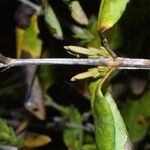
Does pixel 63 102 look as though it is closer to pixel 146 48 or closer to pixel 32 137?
pixel 32 137

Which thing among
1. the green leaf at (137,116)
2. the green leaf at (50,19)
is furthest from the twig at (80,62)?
the green leaf at (137,116)

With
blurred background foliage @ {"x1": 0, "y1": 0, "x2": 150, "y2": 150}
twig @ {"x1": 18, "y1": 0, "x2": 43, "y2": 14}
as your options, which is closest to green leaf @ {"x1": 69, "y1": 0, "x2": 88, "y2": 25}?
blurred background foliage @ {"x1": 0, "y1": 0, "x2": 150, "y2": 150}

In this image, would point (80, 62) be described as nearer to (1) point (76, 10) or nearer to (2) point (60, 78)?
(1) point (76, 10)

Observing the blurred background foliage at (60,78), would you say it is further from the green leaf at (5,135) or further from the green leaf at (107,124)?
the green leaf at (107,124)

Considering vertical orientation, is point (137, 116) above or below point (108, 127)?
below

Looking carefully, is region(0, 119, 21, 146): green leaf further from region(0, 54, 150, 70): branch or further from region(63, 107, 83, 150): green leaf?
region(0, 54, 150, 70): branch

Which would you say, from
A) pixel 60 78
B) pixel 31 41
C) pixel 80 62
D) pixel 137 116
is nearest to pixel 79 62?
pixel 80 62
